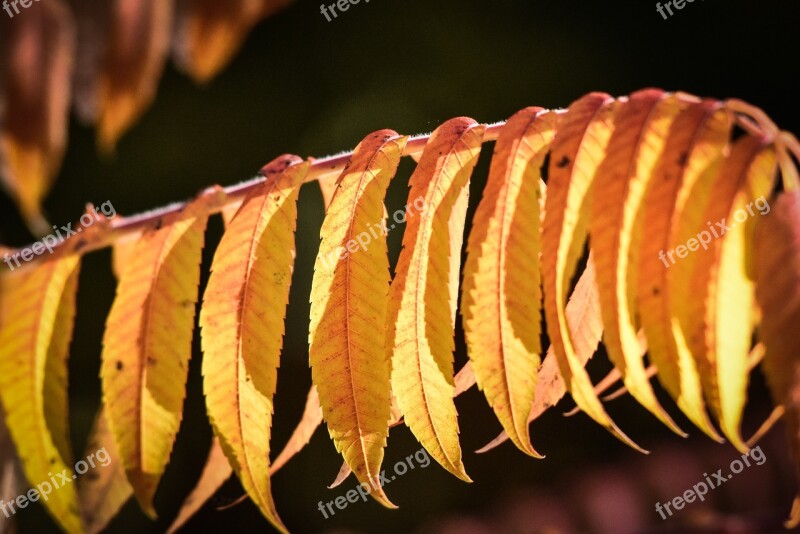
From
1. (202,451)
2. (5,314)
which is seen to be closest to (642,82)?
(202,451)

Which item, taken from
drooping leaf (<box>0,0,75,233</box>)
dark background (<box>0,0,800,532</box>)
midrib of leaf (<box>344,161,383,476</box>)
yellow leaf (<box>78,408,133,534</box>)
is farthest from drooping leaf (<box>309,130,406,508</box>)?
dark background (<box>0,0,800,532</box>)

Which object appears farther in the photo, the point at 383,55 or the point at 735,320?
the point at 383,55

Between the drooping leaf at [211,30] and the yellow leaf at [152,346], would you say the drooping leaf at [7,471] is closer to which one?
the yellow leaf at [152,346]

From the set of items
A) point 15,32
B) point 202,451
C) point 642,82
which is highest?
point 15,32

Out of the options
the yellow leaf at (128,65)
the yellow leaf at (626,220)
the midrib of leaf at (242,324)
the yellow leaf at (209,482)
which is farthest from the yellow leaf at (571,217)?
the yellow leaf at (209,482)

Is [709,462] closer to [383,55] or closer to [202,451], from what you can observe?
[202,451]

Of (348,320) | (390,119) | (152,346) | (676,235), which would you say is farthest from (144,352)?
(390,119)
